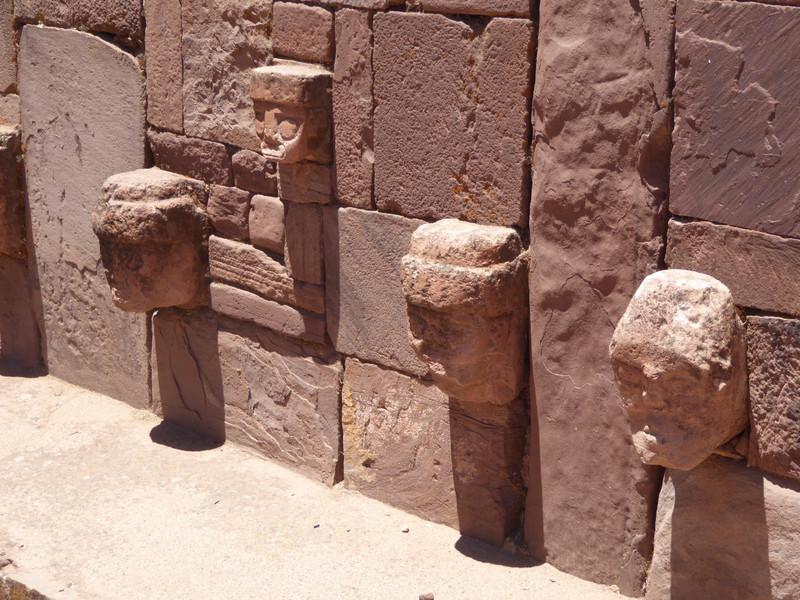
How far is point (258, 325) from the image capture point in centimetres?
493

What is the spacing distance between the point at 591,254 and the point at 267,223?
164 centimetres

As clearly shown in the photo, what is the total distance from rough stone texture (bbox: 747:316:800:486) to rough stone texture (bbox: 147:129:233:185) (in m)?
2.55

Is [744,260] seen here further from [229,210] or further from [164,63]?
[164,63]

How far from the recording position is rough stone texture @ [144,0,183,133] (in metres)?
4.89

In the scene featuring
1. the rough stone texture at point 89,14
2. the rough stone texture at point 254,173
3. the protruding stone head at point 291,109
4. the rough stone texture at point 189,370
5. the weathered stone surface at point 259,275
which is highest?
the rough stone texture at point 89,14

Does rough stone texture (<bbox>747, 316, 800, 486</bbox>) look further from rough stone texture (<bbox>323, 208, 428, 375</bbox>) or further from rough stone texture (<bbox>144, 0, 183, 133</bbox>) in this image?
rough stone texture (<bbox>144, 0, 183, 133</bbox>)

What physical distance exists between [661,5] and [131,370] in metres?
3.41

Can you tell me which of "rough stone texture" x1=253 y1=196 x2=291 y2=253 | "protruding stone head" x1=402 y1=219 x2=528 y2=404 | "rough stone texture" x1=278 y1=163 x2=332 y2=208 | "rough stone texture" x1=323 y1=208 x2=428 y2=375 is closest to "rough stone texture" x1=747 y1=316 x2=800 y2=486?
"protruding stone head" x1=402 y1=219 x2=528 y2=404

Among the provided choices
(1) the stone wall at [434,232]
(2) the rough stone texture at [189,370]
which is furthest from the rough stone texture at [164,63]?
(2) the rough stone texture at [189,370]

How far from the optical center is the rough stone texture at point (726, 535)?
3.31 m

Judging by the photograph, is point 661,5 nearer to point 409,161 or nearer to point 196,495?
point 409,161

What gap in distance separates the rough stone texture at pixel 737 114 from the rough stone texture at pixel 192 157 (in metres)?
2.27

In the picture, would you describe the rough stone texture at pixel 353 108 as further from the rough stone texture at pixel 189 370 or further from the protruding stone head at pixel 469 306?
the rough stone texture at pixel 189 370

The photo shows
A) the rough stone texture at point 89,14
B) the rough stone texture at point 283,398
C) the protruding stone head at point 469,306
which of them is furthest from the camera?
the rough stone texture at point 89,14
